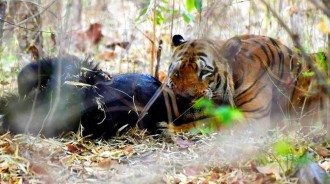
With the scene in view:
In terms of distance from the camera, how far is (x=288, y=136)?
3.70 meters

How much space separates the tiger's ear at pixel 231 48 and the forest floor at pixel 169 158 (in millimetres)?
600

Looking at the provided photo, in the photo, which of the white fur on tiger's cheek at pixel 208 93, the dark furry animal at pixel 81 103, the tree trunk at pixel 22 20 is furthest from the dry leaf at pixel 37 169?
the tree trunk at pixel 22 20

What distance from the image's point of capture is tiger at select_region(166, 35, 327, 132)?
4078mm

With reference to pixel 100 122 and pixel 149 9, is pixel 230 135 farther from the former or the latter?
pixel 149 9

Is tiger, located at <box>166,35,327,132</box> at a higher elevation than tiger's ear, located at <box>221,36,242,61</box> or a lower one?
lower

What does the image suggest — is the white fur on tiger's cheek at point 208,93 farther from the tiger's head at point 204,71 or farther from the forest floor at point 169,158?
the forest floor at point 169,158

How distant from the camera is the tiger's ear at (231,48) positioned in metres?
4.12

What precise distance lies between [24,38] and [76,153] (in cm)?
312

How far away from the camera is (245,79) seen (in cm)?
423

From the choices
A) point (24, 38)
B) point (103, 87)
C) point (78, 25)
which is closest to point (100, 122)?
point (103, 87)

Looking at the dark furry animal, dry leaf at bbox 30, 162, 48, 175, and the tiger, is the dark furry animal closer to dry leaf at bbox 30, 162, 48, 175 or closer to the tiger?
the tiger

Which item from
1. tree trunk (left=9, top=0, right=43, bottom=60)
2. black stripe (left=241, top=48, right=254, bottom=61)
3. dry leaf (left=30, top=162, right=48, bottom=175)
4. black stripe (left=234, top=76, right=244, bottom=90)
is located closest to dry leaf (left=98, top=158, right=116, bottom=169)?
dry leaf (left=30, top=162, right=48, bottom=175)

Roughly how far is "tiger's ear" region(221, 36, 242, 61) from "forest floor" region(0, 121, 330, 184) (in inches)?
23.6

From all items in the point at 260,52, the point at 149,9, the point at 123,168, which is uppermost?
the point at 149,9
